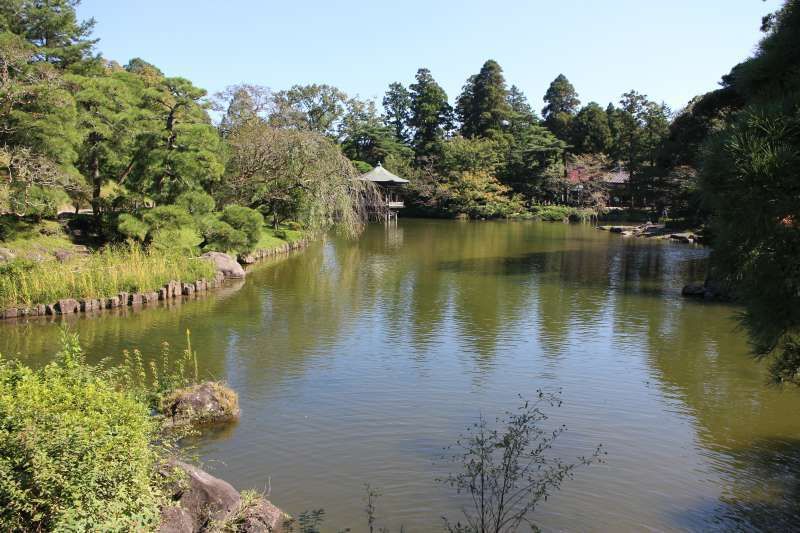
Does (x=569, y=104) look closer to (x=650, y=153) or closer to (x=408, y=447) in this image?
(x=650, y=153)

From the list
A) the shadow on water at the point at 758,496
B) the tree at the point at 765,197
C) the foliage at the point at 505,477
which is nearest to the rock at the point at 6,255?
the foliage at the point at 505,477

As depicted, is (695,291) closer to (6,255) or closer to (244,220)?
(244,220)

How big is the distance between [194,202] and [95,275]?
4.38 meters

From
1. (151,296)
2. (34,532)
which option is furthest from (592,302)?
(34,532)

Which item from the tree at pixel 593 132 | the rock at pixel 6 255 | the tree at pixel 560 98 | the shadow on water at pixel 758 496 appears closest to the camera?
the shadow on water at pixel 758 496

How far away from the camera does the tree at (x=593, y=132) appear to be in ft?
161

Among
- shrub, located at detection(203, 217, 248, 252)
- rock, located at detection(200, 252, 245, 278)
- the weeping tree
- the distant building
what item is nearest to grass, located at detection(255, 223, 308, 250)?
the weeping tree

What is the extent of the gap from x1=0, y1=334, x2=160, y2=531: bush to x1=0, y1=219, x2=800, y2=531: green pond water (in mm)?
1888

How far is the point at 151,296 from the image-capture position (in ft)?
45.6

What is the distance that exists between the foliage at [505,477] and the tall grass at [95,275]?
9.16m

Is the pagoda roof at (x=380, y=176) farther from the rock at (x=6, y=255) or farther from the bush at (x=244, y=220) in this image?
the rock at (x=6, y=255)

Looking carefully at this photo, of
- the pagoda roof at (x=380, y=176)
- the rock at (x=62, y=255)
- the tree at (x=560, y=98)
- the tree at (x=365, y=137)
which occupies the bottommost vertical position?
the rock at (x=62, y=255)

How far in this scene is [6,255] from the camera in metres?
A: 14.3

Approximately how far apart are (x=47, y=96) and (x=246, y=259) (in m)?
7.44
